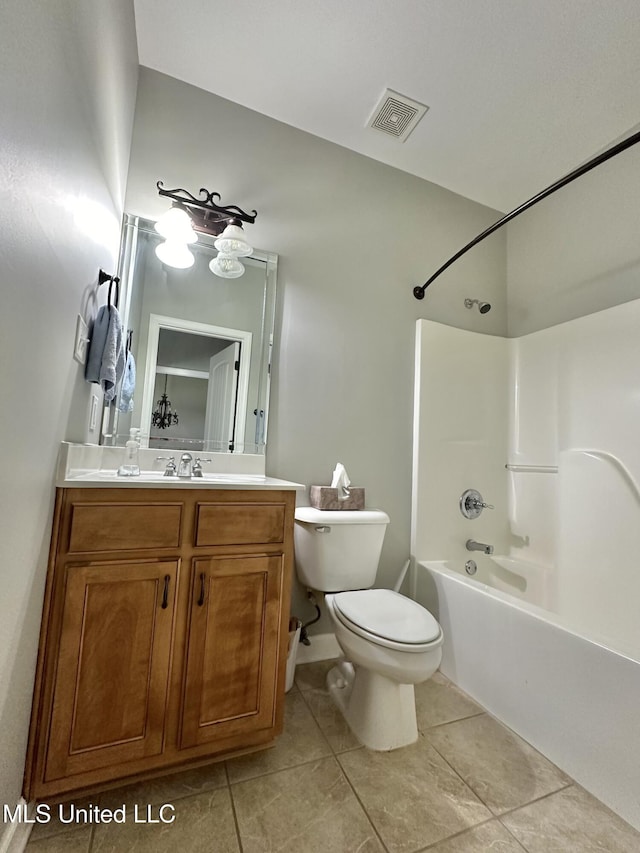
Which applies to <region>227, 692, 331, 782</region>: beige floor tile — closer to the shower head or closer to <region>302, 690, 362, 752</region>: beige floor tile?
<region>302, 690, 362, 752</region>: beige floor tile

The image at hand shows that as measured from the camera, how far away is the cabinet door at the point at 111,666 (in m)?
0.94

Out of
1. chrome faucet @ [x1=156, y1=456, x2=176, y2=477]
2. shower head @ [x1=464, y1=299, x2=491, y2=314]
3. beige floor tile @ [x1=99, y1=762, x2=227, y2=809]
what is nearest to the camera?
beige floor tile @ [x1=99, y1=762, x2=227, y2=809]

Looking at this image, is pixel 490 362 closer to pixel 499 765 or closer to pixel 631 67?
pixel 631 67

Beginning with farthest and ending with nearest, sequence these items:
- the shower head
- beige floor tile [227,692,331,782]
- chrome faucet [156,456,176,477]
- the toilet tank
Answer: the shower head < the toilet tank < chrome faucet [156,456,176,477] < beige floor tile [227,692,331,782]

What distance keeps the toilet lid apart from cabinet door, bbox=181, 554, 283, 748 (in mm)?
308

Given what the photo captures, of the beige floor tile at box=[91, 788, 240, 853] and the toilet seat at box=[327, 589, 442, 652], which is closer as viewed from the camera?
the beige floor tile at box=[91, 788, 240, 853]

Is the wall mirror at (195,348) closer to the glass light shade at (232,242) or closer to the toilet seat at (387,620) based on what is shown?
the glass light shade at (232,242)

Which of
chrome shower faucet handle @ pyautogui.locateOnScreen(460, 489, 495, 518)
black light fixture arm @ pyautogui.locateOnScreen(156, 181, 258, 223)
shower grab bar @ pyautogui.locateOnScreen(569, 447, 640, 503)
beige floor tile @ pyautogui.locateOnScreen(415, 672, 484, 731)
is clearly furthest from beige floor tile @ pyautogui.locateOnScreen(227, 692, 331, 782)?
black light fixture arm @ pyautogui.locateOnScreen(156, 181, 258, 223)

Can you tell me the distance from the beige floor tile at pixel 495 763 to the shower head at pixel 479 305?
2.17 m

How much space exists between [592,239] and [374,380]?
4.84ft

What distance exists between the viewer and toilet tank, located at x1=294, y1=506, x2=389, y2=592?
155 centimetres

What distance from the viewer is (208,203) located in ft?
5.58

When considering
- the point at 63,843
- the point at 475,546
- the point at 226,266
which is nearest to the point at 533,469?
the point at 475,546

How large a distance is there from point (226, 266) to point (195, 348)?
424mm
